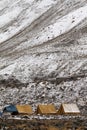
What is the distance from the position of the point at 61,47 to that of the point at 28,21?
→ 13.3 metres

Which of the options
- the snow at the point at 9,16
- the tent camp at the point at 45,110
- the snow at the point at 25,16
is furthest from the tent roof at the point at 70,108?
the snow at the point at 9,16

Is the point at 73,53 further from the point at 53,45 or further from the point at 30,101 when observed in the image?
the point at 30,101

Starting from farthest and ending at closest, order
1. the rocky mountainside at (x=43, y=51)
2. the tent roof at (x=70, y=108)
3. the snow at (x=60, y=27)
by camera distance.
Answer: the snow at (x=60, y=27), the rocky mountainside at (x=43, y=51), the tent roof at (x=70, y=108)

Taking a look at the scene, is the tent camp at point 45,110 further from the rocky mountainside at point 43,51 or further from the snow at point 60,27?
the snow at point 60,27

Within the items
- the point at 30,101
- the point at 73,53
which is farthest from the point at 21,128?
the point at 73,53

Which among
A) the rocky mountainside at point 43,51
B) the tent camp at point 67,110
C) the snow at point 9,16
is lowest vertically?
the tent camp at point 67,110

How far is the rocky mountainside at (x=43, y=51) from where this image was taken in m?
37.2

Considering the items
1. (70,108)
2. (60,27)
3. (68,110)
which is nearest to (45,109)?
(68,110)

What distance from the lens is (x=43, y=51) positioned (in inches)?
1869

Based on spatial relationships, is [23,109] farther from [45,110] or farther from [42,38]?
[42,38]

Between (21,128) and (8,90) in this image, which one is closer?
(21,128)

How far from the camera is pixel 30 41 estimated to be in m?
51.8

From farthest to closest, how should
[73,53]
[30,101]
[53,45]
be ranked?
1. [53,45]
2. [73,53]
3. [30,101]

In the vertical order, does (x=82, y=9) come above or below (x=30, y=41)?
above
